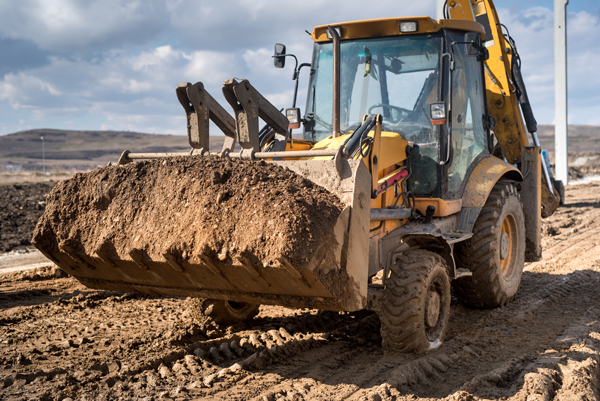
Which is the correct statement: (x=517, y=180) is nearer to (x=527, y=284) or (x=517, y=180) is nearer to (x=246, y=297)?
(x=527, y=284)

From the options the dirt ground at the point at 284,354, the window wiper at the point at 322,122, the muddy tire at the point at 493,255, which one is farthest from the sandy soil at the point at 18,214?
the muddy tire at the point at 493,255

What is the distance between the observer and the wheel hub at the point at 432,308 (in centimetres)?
427

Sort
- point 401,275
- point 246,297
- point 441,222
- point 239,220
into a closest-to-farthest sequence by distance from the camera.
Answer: point 239,220, point 246,297, point 401,275, point 441,222

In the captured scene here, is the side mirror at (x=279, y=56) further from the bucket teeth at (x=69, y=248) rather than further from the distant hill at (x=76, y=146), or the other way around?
the distant hill at (x=76, y=146)

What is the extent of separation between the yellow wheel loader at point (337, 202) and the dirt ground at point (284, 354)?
13.2 inches

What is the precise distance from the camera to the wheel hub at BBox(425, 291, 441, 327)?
4270mm

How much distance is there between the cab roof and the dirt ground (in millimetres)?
2855

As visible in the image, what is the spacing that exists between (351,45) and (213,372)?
136 inches

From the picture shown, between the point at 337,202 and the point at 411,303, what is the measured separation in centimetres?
104

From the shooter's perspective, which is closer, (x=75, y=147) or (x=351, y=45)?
(x=351, y=45)

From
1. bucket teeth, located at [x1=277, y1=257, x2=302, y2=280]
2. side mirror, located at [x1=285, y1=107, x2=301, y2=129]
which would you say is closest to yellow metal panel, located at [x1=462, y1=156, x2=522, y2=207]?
side mirror, located at [x1=285, y1=107, x2=301, y2=129]

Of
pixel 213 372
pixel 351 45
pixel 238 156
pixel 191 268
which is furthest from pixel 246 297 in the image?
pixel 351 45

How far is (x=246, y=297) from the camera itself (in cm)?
376

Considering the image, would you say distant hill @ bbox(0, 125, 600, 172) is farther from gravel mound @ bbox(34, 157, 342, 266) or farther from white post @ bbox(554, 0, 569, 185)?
gravel mound @ bbox(34, 157, 342, 266)
